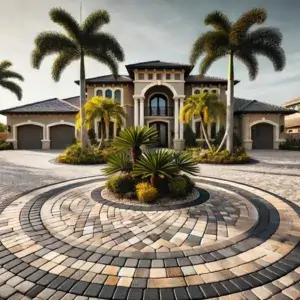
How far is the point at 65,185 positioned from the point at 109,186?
232cm

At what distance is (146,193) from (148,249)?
6.98 ft

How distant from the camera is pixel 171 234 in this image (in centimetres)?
390

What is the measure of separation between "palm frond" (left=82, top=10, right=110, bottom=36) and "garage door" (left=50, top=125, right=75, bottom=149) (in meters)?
11.2

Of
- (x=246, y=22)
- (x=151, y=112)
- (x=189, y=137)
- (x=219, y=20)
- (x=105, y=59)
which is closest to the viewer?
(x=246, y=22)

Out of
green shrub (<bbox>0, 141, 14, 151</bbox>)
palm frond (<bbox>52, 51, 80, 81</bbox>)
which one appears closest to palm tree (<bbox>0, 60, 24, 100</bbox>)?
green shrub (<bbox>0, 141, 14, 151</bbox>)

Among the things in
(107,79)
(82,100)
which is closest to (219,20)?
(82,100)

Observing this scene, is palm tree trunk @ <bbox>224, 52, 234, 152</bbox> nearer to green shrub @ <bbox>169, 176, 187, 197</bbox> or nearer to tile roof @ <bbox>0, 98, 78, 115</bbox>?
green shrub @ <bbox>169, 176, 187, 197</bbox>

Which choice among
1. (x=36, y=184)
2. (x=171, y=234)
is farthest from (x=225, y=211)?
(x=36, y=184)

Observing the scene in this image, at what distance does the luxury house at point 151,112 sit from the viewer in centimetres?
2183

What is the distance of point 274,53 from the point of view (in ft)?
43.0

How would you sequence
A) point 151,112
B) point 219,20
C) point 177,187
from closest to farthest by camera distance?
point 177,187 < point 219,20 < point 151,112

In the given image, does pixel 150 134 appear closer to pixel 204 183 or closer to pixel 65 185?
pixel 204 183

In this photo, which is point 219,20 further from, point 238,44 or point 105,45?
point 105,45

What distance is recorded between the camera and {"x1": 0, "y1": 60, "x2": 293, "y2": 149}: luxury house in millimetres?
21828
